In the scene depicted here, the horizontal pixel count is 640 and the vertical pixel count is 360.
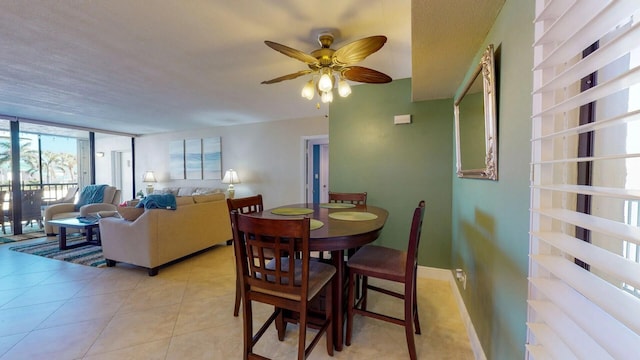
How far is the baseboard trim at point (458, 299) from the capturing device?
158 centimetres

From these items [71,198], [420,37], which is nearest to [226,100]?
[420,37]

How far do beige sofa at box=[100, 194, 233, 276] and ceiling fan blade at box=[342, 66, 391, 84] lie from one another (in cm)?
251

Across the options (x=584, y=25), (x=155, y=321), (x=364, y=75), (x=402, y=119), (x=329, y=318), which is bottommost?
(x=155, y=321)

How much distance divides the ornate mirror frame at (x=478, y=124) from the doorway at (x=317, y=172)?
3295 mm

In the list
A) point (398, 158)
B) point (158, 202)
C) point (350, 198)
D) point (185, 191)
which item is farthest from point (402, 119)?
point (185, 191)

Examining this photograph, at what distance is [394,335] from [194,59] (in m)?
2.96

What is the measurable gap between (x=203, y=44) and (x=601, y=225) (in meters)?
2.62

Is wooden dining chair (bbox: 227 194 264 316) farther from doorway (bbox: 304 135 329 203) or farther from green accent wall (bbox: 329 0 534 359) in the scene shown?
doorway (bbox: 304 135 329 203)

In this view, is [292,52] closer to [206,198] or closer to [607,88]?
[607,88]

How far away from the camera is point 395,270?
1.60 m

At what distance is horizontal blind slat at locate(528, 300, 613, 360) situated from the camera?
0.57m

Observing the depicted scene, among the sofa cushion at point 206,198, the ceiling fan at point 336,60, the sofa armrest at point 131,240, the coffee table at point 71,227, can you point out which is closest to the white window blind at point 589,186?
the ceiling fan at point 336,60

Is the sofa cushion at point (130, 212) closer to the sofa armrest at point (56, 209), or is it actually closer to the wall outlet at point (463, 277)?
the sofa armrest at point (56, 209)

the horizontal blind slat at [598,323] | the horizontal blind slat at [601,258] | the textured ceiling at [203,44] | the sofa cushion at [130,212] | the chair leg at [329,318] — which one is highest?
the textured ceiling at [203,44]
